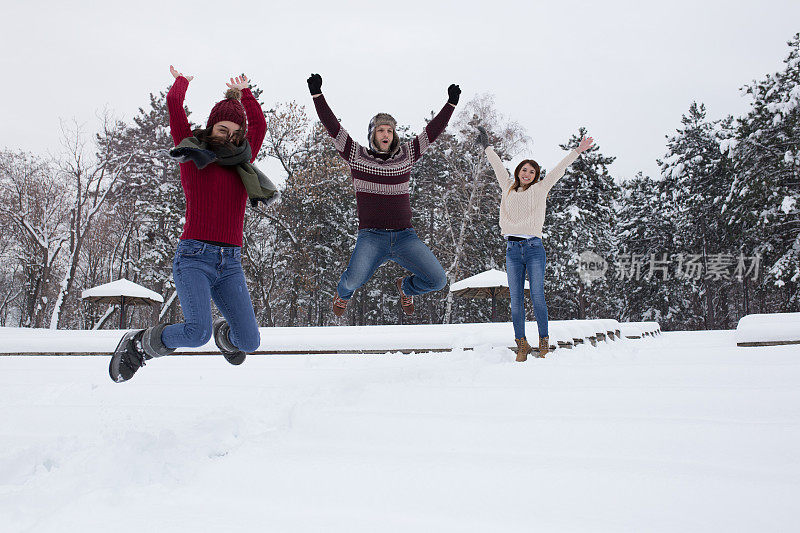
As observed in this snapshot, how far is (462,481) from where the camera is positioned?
1577 millimetres

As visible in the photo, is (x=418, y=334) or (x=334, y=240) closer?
(x=418, y=334)

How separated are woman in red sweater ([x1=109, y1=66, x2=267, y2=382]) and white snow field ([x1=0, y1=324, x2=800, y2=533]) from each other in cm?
37

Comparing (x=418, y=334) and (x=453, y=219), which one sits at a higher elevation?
(x=453, y=219)

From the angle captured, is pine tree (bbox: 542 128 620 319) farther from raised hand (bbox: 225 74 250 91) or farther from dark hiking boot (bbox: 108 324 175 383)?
dark hiking boot (bbox: 108 324 175 383)

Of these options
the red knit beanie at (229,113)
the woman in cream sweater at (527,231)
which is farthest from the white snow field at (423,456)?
the red knit beanie at (229,113)

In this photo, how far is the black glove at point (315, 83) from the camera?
445 cm

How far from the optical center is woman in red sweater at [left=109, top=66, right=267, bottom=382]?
10.8 ft

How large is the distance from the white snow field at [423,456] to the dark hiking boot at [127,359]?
7.1 inches

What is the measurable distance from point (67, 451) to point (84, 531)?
3.39 feet

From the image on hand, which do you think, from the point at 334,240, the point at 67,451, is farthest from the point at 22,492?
the point at 334,240

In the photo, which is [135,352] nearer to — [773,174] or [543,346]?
[543,346]

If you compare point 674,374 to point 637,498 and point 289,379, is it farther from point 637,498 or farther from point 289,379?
point 289,379
